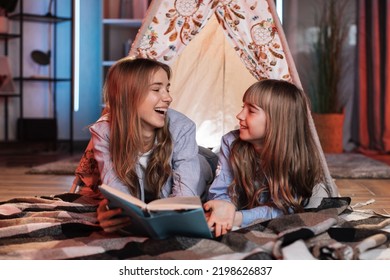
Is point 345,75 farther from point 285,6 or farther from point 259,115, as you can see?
point 259,115

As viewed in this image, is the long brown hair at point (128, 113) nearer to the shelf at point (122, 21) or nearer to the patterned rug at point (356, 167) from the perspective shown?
the patterned rug at point (356, 167)

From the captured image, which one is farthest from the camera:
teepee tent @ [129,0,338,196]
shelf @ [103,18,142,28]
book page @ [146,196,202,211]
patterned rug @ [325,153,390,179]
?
shelf @ [103,18,142,28]

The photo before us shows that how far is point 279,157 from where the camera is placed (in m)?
2.14

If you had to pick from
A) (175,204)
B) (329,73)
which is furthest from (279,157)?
(329,73)

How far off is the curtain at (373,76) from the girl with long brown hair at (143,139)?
3.65m

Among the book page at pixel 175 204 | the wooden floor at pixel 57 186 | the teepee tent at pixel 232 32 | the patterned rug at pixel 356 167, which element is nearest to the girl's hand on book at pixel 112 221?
the book page at pixel 175 204

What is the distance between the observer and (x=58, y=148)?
5984mm

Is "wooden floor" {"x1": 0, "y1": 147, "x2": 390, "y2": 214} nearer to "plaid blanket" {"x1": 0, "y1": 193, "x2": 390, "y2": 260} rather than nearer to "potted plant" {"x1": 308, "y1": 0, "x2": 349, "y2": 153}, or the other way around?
"plaid blanket" {"x1": 0, "y1": 193, "x2": 390, "y2": 260}

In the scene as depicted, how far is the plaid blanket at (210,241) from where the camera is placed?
1686 mm

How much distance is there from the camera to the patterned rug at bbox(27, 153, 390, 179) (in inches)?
154

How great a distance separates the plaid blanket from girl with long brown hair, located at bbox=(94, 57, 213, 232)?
202mm

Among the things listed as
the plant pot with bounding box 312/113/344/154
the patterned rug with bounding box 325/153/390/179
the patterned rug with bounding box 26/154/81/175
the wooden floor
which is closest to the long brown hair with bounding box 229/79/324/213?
the wooden floor

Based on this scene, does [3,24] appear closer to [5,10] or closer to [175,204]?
[5,10]
